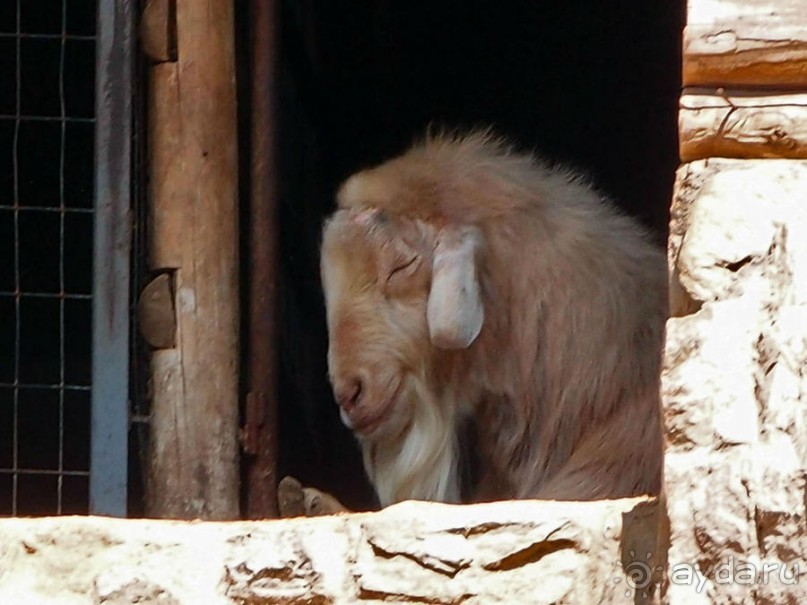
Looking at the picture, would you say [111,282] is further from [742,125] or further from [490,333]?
[742,125]

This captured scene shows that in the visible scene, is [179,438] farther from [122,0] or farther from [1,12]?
[1,12]

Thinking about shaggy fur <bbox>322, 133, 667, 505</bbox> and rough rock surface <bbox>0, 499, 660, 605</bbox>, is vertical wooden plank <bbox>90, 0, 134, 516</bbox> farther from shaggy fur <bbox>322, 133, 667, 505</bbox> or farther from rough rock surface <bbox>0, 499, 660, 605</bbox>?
rough rock surface <bbox>0, 499, 660, 605</bbox>

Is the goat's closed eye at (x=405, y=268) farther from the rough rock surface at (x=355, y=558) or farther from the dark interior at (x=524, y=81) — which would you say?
the dark interior at (x=524, y=81)

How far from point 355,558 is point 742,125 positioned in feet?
2.88

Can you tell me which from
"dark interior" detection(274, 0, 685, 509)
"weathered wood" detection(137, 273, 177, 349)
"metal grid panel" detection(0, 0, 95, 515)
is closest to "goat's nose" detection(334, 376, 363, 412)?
"weathered wood" detection(137, 273, 177, 349)

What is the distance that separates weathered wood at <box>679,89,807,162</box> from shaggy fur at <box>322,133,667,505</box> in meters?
1.08

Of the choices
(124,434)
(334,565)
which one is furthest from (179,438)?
(334,565)

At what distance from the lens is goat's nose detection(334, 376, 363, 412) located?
367 centimetres

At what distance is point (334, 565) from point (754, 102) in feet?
3.10


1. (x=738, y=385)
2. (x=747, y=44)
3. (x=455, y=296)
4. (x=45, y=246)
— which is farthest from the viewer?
(x=45, y=246)

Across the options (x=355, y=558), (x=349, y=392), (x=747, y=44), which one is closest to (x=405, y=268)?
(x=349, y=392)

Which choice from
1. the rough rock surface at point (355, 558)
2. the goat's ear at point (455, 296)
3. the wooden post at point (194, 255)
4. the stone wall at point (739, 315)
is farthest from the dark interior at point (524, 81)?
the stone wall at point (739, 315)

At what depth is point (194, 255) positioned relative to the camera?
377 cm

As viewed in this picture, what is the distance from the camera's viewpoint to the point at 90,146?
5168 mm
